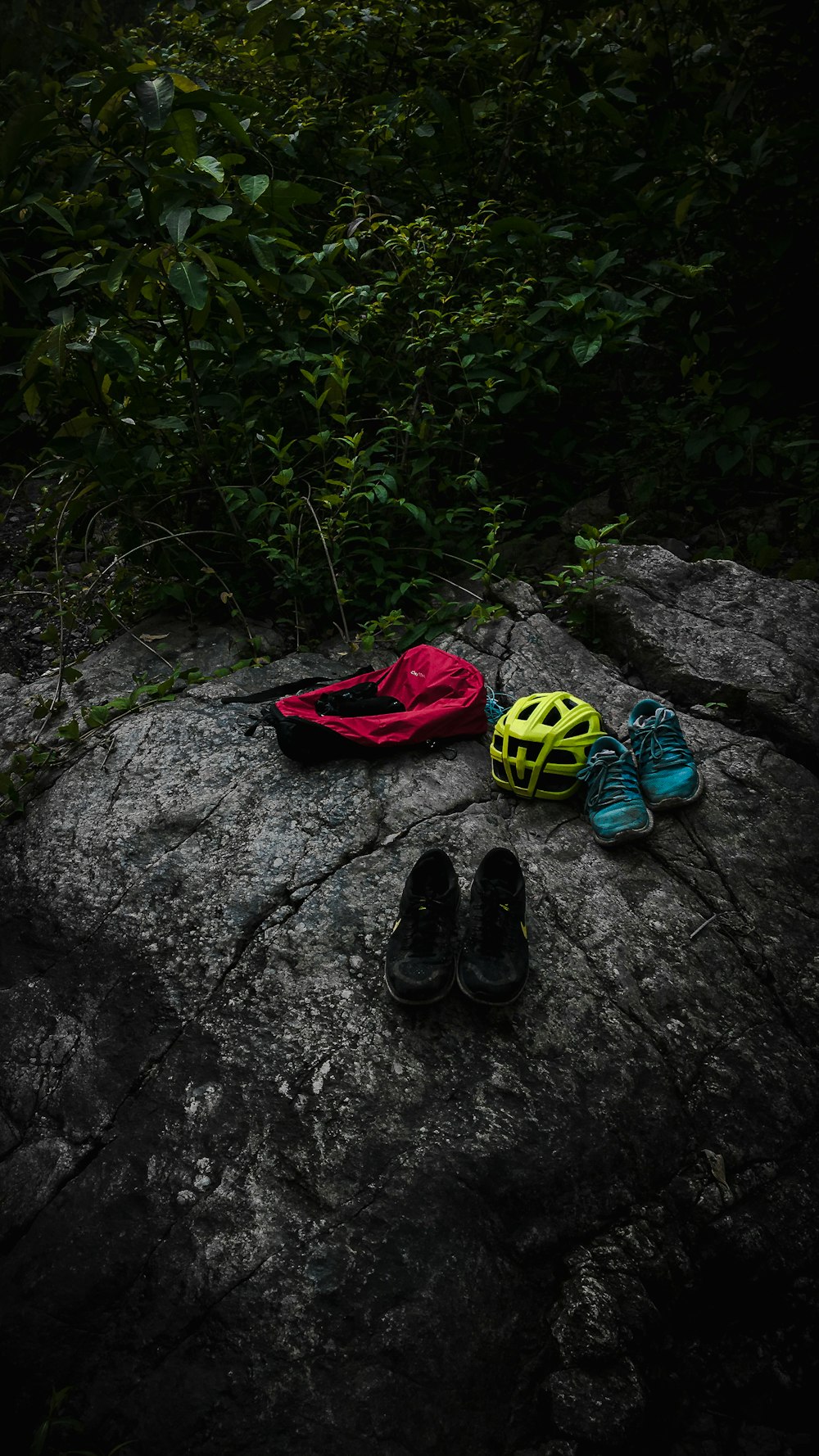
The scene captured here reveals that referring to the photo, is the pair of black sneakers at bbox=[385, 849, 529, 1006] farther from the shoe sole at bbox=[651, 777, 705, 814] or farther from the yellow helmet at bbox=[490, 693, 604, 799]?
the shoe sole at bbox=[651, 777, 705, 814]

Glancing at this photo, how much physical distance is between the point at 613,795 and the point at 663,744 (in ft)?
1.11

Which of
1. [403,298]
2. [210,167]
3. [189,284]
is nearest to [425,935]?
[189,284]

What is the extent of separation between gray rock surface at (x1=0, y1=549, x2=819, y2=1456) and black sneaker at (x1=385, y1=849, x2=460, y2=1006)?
0.10 m

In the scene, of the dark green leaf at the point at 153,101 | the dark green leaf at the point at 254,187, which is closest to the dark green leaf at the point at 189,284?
the dark green leaf at the point at 153,101

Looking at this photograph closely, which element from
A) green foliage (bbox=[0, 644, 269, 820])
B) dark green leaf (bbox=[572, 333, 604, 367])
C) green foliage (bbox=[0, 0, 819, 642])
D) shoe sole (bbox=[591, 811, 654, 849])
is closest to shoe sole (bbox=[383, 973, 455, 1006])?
shoe sole (bbox=[591, 811, 654, 849])

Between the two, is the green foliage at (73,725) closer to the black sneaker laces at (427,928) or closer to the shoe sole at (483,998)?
the black sneaker laces at (427,928)

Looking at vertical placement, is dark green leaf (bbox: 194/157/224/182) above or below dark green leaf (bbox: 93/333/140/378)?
above

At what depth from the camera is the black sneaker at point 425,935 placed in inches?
88.4

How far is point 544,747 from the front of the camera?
115 inches

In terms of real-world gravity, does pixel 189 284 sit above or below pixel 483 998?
above

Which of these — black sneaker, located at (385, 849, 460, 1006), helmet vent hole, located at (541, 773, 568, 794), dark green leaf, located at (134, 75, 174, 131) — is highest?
dark green leaf, located at (134, 75, 174, 131)

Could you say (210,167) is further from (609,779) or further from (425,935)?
(425,935)

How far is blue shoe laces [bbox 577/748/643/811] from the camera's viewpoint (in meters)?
2.81

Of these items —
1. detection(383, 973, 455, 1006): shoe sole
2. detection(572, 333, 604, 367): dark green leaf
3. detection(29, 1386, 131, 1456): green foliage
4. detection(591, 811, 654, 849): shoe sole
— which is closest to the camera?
detection(29, 1386, 131, 1456): green foliage
